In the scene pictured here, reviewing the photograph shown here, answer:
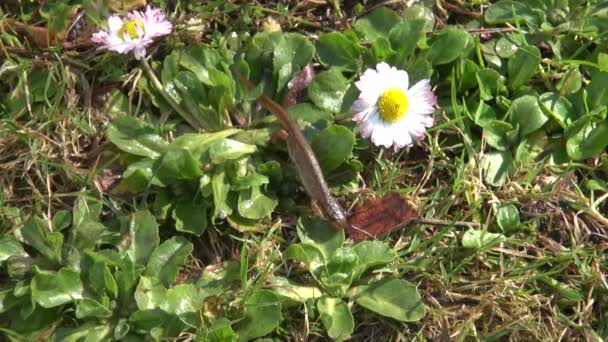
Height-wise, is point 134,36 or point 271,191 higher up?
point 134,36

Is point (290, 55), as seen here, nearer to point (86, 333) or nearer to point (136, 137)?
point (136, 137)

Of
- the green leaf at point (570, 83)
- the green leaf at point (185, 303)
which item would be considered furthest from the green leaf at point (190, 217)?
the green leaf at point (570, 83)

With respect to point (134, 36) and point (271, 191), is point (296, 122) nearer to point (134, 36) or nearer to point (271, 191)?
point (271, 191)

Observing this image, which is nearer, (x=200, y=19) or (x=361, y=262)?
(x=361, y=262)

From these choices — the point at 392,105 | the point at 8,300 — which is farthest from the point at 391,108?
the point at 8,300

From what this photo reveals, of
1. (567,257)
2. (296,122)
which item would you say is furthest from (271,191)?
(567,257)

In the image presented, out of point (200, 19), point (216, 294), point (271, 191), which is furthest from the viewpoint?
point (200, 19)
